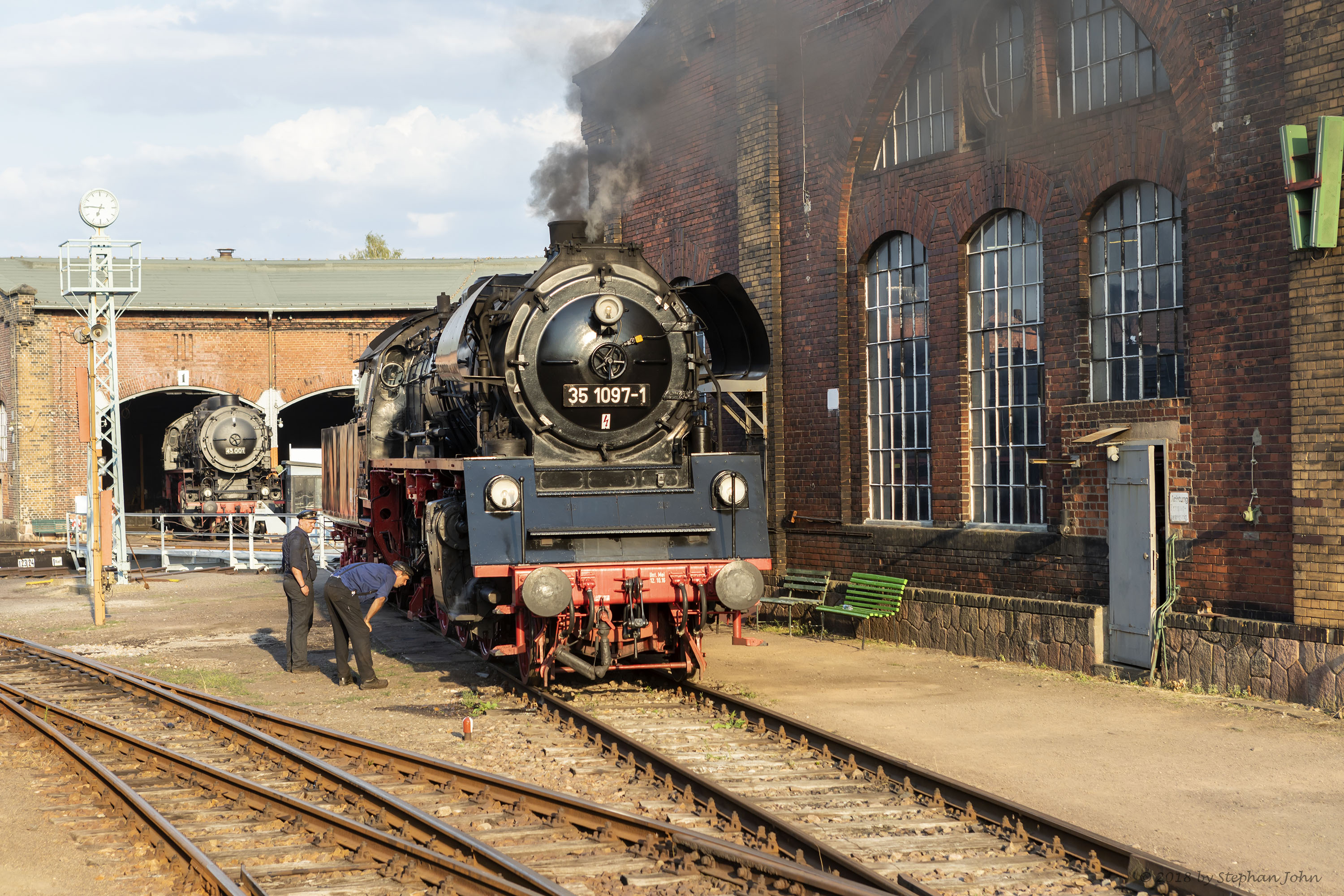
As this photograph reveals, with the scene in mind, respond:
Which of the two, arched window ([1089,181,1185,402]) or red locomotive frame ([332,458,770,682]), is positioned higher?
arched window ([1089,181,1185,402])

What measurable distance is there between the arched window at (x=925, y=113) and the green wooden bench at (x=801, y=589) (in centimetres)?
468

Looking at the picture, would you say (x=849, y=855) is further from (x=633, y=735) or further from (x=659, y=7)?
(x=659, y=7)

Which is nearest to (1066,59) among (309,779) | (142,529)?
(309,779)

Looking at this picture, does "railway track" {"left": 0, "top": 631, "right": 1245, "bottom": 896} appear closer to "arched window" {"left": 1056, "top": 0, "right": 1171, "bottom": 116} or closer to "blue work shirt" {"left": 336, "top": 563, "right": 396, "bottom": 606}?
"blue work shirt" {"left": 336, "top": 563, "right": 396, "bottom": 606}

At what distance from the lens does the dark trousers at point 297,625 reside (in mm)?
12086

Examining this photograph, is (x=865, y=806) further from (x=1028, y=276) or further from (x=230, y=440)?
(x=230, y=440)

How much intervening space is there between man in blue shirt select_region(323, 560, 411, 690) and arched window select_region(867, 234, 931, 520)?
555 cm

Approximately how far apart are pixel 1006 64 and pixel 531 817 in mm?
9142

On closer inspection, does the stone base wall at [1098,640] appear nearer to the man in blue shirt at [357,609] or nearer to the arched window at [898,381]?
the arched window at [898,381]

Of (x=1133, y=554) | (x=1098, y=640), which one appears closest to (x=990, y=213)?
(x=1133, y=554)

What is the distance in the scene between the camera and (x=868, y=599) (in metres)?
13.6

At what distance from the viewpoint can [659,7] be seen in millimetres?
16859

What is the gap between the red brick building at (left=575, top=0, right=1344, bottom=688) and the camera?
9.87m

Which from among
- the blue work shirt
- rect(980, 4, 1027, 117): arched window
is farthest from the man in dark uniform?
rect(980, 4, 1027, 117): arched window
